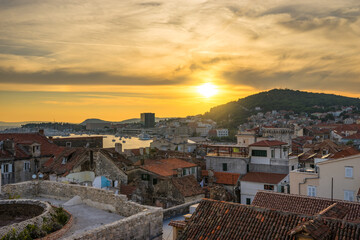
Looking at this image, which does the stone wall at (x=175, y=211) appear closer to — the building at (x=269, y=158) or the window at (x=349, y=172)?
the window at (x=349, y=172)

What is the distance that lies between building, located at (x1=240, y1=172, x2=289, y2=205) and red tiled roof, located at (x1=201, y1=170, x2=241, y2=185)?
68 centimetres

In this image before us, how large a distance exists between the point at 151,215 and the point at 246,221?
296 centimetres

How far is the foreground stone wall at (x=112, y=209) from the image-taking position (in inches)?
361

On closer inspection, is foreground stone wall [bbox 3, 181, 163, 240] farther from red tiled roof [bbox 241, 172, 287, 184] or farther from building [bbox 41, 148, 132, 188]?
red tiled roof [bbox 241, 172, 287, 184]

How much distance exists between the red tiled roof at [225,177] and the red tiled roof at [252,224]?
20829 millimetres

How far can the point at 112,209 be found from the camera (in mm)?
12141

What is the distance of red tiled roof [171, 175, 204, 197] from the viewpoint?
25.0m

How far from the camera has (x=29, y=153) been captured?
2877 cm

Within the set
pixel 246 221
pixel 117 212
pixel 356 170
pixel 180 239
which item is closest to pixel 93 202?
pixel 117 212

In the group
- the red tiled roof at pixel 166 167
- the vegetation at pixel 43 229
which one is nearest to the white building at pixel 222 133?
the red tiled roof at pixel 166 167

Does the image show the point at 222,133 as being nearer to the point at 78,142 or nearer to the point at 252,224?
the point at 78,142

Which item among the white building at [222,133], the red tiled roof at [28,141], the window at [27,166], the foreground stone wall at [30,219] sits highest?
the red tiled roof at [28,141]

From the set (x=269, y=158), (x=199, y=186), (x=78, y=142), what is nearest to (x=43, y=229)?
(x=199, y=186)

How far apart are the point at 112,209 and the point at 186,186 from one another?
1431cm
